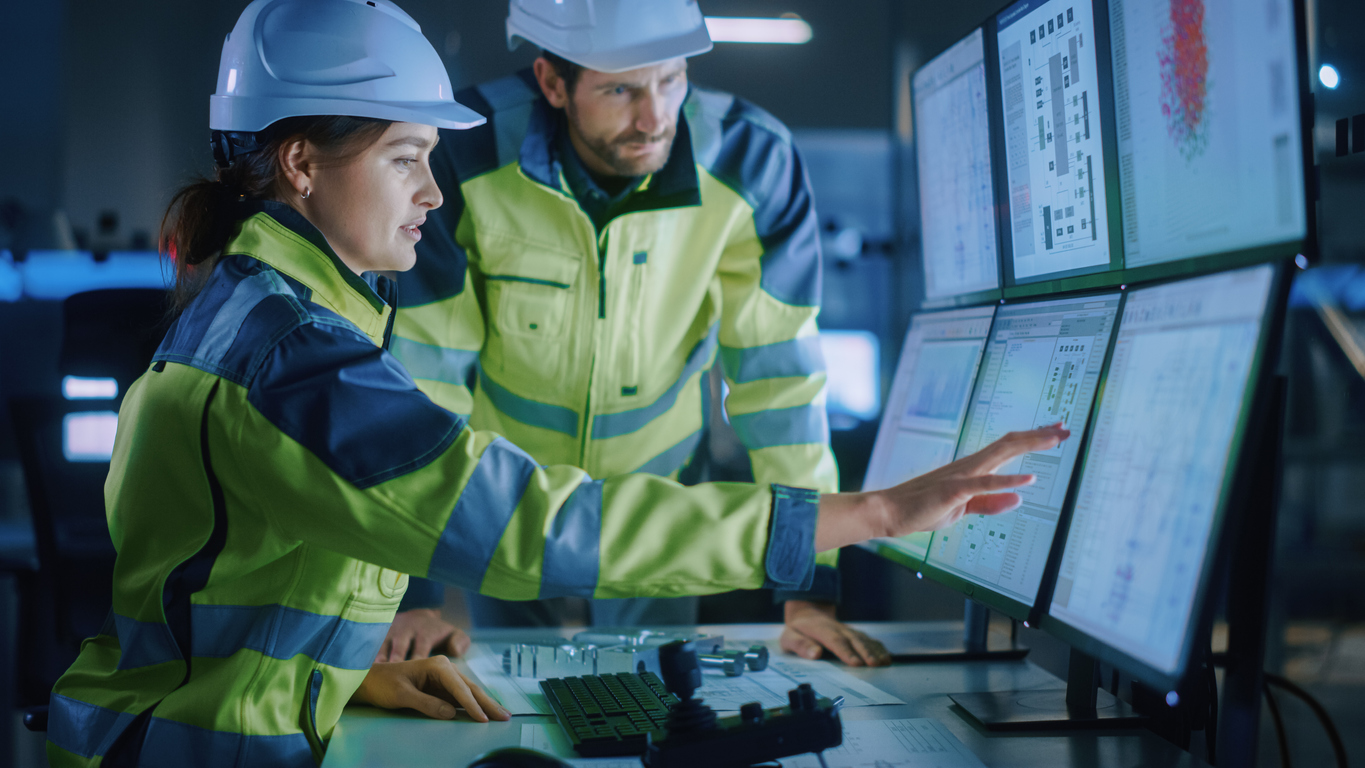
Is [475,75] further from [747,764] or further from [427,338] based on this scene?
[747,764]

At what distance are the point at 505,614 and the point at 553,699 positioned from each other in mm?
806

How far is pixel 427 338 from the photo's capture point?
1.53m

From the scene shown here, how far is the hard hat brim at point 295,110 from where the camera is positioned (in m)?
0.99

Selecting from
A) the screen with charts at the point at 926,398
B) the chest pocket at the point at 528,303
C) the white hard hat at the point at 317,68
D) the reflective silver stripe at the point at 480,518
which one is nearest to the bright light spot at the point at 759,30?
the chest pocket at the point at 528,303

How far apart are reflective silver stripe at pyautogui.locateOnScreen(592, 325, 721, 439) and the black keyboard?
642mm

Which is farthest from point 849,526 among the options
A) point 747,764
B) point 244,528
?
point 244,528

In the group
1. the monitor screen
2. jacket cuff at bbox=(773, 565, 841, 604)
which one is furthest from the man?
the monitor screen

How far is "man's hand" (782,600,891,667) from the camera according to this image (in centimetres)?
123

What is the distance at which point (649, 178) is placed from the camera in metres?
1.60

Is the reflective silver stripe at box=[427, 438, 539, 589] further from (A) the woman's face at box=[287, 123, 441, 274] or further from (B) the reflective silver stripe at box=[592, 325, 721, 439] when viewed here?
(B) the reflective silver stripe at box=[592, 325, 721, 439]

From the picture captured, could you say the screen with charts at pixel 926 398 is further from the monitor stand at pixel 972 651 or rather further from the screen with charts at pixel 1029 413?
the monitor stand at pixel 972 651

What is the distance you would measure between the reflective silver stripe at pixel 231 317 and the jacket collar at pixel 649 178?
72cm

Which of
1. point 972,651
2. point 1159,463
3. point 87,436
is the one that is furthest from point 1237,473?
point 87,436

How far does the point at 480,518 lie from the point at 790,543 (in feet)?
→ 0.91
